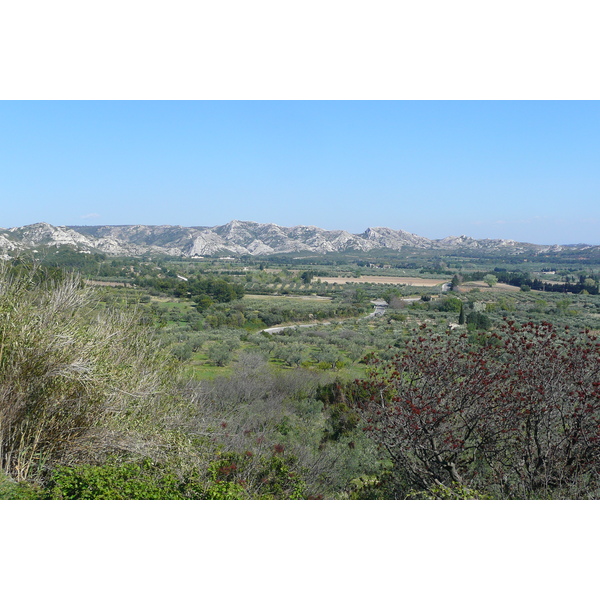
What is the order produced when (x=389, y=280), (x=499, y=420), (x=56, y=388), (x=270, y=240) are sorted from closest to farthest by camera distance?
(x=56, y=388)
(x=499, y=420)
(x=389, y=280)
(x=270, y=240)

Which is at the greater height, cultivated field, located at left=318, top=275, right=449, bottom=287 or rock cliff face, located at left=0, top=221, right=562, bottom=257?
rock cliff face, located at left=0, top=221, right=562, bottom=257

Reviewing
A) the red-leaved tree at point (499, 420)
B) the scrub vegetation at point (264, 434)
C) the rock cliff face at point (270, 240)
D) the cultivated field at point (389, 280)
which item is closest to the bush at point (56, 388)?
the scrub vegetation at point (264, 434)

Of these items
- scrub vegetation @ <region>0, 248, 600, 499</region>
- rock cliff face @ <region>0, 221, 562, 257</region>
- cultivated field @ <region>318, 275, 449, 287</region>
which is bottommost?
cultivated field @ <region>318, 275, 449, 287</region>

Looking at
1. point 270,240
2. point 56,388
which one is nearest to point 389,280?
point 56,388

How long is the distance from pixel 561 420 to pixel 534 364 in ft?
2.50

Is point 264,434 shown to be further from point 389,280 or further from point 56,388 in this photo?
point 389,280

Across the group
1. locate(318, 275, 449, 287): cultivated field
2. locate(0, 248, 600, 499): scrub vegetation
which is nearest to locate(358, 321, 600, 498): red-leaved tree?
locate(0, 248, 600, 499): scrub vegetation

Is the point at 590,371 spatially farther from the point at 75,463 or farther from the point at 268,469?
the point at 75,463

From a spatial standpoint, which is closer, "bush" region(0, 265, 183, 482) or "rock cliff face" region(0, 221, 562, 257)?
"bush" region(0, 265, 183, 482)

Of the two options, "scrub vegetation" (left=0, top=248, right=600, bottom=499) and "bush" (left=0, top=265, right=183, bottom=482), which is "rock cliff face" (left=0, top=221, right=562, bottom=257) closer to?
"scrub vegetation" (left=0, top=248, right=600, bottom=499)

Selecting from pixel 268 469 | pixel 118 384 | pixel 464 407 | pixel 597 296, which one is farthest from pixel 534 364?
pixel 597 296

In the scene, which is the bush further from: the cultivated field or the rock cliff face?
the rock cliff face

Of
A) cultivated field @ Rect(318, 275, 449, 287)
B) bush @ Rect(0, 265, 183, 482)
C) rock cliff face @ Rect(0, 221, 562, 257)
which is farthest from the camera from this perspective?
rock cliff face @ Rect(0, 221, 562, 257)

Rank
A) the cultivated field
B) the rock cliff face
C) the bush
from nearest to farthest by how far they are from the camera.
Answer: the bush
the cultivated field
the rock cliff face
